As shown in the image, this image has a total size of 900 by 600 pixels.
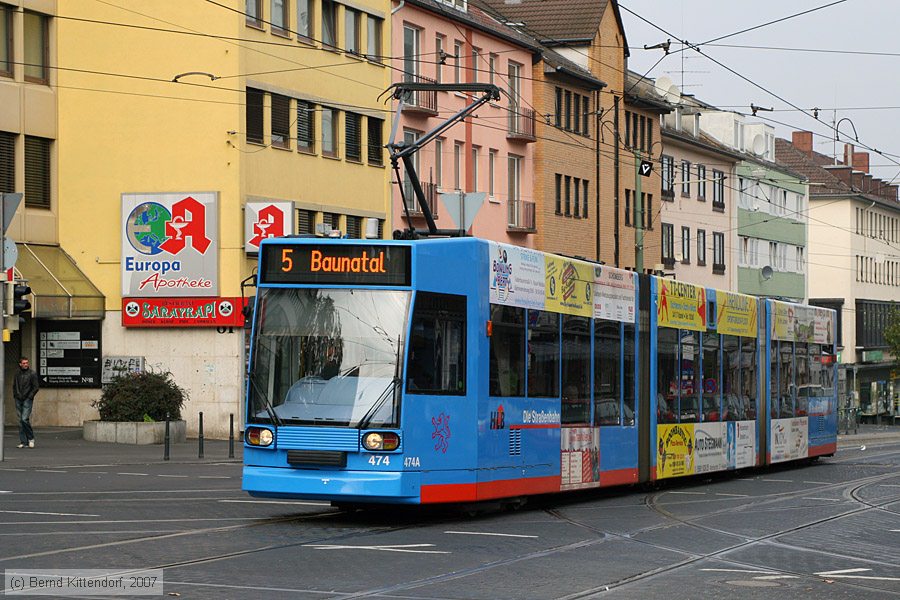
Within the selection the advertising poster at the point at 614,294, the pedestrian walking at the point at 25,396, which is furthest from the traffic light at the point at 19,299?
the advertising poster at the point at 614,294

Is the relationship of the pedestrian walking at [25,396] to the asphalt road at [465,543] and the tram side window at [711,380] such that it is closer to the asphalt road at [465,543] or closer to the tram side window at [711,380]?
the asphalt road at [465,543]

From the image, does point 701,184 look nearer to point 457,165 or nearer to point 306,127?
point 457,165

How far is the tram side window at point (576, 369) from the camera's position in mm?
20344

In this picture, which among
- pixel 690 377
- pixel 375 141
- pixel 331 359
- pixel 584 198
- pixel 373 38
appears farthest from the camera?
pixel 584 198

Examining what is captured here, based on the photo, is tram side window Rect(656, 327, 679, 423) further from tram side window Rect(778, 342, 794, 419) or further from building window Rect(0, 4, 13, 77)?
building window Rect(0, 4, 13, 77)

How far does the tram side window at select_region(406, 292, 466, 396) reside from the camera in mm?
16797

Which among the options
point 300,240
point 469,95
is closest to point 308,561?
point 300,240

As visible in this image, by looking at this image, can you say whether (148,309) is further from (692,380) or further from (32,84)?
(692,380)

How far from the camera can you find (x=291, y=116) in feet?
141

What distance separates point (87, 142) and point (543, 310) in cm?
2411

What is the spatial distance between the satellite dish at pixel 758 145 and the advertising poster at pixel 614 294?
62455 mm

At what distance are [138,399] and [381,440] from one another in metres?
19.9

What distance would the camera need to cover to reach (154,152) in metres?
40.6

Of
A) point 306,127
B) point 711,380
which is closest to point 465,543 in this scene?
point 711,380
